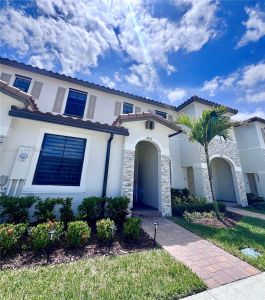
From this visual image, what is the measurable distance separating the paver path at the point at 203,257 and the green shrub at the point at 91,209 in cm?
209

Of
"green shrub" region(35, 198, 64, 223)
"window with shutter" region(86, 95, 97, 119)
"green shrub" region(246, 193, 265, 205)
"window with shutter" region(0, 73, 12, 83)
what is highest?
"window with shutter" region(0, 73, 12, 83)

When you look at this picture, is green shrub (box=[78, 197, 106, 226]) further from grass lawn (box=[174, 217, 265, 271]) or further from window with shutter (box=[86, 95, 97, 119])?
window with shutter (box=[86, 95, 97, 119])

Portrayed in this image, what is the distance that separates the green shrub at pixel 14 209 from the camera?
566 centimetres

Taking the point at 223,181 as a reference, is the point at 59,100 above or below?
above

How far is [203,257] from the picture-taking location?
479 centimetres

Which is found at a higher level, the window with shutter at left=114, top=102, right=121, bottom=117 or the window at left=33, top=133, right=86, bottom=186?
the window with shutter at left=114, top=102, right=121, bottom=117

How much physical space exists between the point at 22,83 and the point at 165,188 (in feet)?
40.2

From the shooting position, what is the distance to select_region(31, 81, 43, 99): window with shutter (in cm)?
1149

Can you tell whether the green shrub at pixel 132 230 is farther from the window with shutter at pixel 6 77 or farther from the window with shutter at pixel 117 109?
the window with shutter at pixel 6 77

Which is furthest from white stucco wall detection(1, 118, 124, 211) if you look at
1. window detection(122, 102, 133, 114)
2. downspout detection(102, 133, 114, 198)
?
window detection(122, 102, 133, 114)

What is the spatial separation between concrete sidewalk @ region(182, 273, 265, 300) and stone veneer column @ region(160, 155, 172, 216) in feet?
18.1

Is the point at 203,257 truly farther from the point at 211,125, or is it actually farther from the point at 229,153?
the point at 229,153

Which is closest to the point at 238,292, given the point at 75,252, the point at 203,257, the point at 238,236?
the point at 203,257

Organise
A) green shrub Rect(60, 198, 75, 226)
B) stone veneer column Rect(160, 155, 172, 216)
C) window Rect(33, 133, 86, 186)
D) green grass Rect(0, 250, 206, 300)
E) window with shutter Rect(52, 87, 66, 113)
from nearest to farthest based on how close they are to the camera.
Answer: green grass Rect(0, 250, 206, 300) < green shrub Rect(60, 198, 75, 226) < window Rect(33, 133, 86, 186) < stone veneer column Rect(160, 155, 172, 216) < window with shutter Rect(52, 87, 66, 113)
